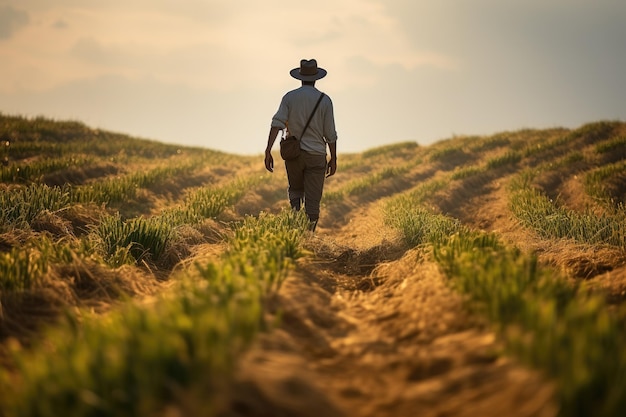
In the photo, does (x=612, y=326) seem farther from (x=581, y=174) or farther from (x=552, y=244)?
(x=581, y=174)

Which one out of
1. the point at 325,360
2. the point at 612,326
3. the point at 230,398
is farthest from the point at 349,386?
the point at 612,326

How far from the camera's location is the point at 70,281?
4.57 meters

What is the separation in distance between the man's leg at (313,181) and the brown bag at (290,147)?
0.51 ft

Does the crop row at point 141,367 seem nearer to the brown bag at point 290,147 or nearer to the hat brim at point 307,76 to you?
the brown bag at point 290,147

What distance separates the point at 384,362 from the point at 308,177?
4.50 metres

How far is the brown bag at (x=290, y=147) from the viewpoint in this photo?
6902 mm

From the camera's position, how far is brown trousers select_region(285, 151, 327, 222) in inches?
278

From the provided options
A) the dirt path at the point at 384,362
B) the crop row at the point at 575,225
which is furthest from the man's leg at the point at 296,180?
the crop row at the point at 575,225

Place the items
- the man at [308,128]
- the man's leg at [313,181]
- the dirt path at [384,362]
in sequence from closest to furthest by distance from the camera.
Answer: the dirt path at [384,362] < the man at [308,128] < the man's leg at [313,181]

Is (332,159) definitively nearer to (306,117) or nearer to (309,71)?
(306,117)

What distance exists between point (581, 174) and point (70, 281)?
1285cm

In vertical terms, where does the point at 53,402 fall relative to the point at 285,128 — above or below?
below

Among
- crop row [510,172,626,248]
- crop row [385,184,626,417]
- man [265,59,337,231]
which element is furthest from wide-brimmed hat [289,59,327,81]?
crop row [385,184,626,417]

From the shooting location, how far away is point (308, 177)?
7.17 meters
